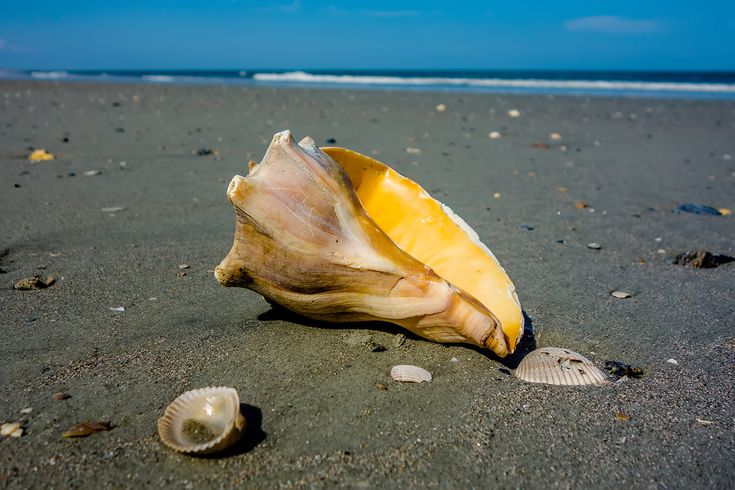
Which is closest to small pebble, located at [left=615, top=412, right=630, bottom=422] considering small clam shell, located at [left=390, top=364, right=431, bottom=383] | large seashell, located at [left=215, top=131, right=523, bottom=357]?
large seashell, located at [left=215, top=131, right=523, bottom=357]

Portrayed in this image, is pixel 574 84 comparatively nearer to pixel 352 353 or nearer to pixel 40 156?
pixel 40 156

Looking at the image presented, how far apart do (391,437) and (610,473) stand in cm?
61

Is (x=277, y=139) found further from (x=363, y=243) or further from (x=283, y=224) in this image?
(x=363, y=243)

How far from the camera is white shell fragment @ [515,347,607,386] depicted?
1983 mm

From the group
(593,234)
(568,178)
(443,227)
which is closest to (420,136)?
(568,178)

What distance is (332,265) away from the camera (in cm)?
205

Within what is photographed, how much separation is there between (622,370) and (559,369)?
0.28m

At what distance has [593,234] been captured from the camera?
3896 millimetres

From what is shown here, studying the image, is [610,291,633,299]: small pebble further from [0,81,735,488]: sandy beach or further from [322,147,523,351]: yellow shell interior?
[322,147,523,351]: yellow shell interior

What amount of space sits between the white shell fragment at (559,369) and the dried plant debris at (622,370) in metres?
0.09

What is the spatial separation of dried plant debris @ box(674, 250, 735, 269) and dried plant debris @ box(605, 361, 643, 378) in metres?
1.46

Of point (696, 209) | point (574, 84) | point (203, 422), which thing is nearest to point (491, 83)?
point (574, 84)

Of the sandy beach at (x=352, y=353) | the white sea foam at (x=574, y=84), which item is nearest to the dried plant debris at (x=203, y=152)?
the sandy beach at (x=352, y=353)

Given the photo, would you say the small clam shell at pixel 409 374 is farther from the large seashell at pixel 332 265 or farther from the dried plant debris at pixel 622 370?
the dried plant debris at pixel 622 370
